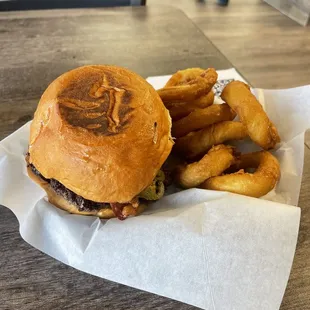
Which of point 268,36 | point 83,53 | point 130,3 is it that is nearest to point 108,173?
point 83,53

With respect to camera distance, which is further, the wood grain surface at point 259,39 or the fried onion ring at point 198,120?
the wood grain surface at point 259,39

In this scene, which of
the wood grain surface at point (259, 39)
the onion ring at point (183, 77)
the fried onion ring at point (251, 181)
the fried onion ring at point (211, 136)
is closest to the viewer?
the fried onion ring at point (251, 181)

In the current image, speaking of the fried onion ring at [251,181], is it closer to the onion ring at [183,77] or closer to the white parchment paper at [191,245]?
the white parchment paper at [191,245]

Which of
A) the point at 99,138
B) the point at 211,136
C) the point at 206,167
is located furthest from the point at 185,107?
the point at 99,138

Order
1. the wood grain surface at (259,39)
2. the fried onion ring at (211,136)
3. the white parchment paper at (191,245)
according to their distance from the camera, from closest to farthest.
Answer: the white parchment paper at (191,245)
the fried onion ring at (211,136)
the wood grain surface at (259,39)

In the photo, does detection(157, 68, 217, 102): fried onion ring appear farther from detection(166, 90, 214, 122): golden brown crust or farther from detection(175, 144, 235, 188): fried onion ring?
detection(175, 144, 235, 188): fried onion ring

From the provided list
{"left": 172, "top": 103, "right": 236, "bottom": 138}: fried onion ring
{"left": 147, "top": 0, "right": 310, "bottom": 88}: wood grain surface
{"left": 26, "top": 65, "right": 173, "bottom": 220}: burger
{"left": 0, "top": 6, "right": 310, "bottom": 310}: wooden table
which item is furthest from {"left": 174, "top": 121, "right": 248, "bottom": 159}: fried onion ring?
{"left": 147, "top": 0, "right": 310, "bottom": 88}: wood grain surface

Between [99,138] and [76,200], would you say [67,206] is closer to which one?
[76,200]

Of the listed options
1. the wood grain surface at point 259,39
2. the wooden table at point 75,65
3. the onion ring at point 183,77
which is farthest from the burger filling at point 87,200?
the wood grain surface at point 259,39
